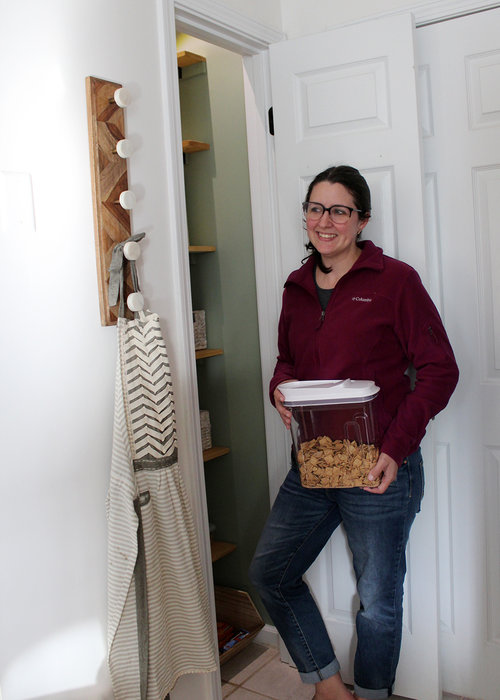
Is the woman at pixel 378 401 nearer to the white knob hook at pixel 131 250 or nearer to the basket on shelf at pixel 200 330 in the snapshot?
the white knob hook at pixel 131 250

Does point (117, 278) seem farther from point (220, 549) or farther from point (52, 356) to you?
point (220, 549)

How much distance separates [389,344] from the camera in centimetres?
201

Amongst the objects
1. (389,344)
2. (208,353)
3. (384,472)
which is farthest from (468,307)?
(208,353)

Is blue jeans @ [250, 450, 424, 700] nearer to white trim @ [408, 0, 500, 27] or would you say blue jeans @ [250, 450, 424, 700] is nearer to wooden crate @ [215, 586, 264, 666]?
wooden crate @ [215, 586, 264, 666]

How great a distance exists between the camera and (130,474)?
5.74ft

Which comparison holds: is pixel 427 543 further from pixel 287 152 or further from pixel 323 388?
pixel 287 152

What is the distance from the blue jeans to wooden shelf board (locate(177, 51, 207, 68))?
63.3 inches

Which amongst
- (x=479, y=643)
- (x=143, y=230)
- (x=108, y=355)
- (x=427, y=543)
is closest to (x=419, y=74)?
(x=143, y=230)

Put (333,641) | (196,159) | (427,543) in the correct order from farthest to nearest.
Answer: (196,159) → (333,641) → (427,543)

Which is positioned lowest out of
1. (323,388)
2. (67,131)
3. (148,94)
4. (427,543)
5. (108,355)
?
(427,543)

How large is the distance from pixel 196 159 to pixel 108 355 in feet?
4.15

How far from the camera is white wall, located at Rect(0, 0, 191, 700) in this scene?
5.16ft

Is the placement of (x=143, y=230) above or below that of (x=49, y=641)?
above

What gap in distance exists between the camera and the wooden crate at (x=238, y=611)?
2.73m
